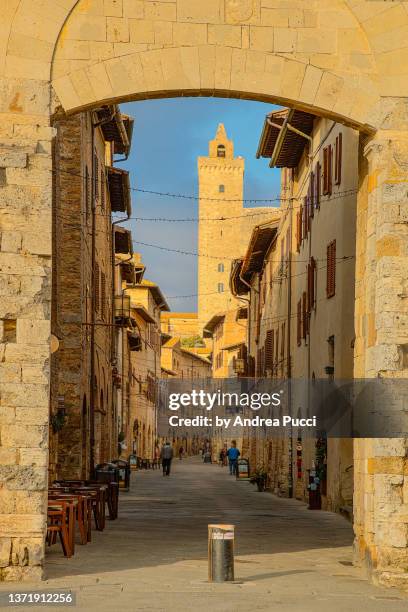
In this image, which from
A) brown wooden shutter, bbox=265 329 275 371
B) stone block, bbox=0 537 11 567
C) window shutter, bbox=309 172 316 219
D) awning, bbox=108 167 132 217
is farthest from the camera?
brown wooden shutter, bbox=265 329 275 371

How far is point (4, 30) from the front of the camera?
42.2ft

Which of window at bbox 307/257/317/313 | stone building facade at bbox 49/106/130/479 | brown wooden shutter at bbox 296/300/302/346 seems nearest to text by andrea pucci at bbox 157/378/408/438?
brown wooden shutter at bbox 296/300/302/346

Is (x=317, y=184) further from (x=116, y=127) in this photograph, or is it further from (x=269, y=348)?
(x=269, y=348)

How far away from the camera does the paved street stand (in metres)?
11.2

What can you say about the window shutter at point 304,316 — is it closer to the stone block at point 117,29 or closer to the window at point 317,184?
the window at point 317,184

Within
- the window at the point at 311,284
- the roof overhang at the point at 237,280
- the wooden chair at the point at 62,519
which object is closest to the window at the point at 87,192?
the window at the point at 311,284

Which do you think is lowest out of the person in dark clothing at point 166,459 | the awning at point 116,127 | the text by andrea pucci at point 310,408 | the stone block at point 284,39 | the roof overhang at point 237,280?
the person in dark clothing at point 166,459

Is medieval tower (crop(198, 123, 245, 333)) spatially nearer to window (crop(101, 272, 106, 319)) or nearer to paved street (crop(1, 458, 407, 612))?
window (crop(101, 272, 106, 319))

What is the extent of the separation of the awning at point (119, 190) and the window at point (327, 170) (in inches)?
448

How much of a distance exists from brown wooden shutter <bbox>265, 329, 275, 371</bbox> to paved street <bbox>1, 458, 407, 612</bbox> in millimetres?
18016

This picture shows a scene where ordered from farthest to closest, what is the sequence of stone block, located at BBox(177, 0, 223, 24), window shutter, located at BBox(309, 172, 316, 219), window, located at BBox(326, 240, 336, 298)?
window shutter, located at BBox(309, 172, 316, 219) → window, located at BBox(326, 240, 336, 298) → stone block, located at BBox(177, 0, 223, 24)

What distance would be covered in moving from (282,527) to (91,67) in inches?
405

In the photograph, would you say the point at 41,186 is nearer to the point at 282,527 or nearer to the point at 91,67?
the point at 91,67

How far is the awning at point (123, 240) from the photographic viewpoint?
4188 cm
